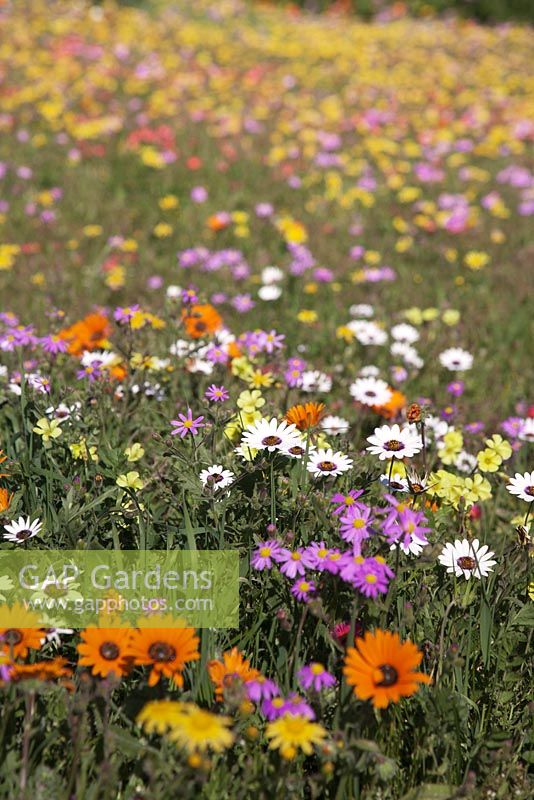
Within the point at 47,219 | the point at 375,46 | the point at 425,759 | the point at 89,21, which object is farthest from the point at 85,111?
the point at 425,759

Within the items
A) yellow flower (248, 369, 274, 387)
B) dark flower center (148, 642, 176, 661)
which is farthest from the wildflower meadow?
yellow flower (248, 369, 274, 387)

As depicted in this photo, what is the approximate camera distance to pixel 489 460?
2.50 m

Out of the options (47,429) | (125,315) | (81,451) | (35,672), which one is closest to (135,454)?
(81,451)

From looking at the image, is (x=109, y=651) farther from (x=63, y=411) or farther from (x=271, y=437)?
(x=63, y=411)

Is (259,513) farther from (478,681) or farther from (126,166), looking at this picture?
(126,166)

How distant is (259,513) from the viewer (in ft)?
6.82

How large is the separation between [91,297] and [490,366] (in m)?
2.64

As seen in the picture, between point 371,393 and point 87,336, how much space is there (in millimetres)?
1302

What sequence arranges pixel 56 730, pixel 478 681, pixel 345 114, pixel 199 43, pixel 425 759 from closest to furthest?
pixel 56 730 → pixel 425 759 → pixel 478 681 → pixel 345 114 → pixel 199 43

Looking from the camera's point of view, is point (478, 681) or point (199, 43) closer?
point (478, 681)

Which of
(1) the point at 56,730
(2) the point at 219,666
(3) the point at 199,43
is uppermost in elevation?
(3) the point at 199,43

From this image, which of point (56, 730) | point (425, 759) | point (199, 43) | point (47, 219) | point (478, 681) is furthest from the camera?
point (199, 43)

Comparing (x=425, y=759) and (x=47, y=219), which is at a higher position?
(x=47, y=219)

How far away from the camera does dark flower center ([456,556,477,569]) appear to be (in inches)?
79.9
